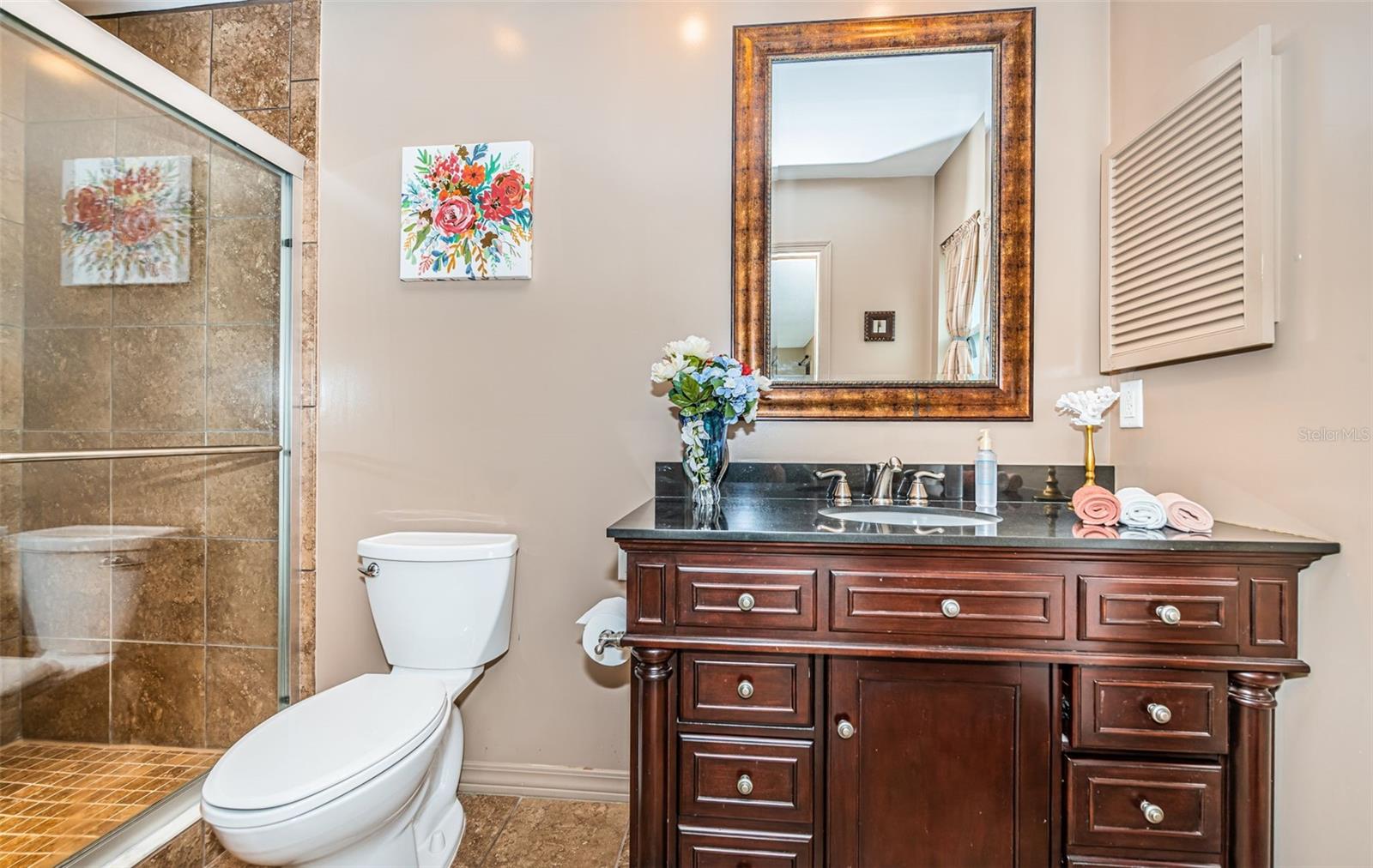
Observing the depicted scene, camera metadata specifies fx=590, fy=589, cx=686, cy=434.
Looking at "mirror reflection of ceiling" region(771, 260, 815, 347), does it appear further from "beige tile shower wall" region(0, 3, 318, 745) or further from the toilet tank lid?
"beige tile shower wall" region(0, 3, 318, 745)

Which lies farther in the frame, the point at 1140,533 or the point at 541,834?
the point at 541,834

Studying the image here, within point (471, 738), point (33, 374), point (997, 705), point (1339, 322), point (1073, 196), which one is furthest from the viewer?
point (471, 738)

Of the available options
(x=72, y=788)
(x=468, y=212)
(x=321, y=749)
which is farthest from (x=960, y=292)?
(x=72, y=788)

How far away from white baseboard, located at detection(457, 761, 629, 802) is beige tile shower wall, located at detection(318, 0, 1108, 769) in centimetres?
3

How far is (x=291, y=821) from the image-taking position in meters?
1.02

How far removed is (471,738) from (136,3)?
2.51m

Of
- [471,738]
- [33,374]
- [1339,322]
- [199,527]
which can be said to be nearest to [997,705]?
[1339,322]

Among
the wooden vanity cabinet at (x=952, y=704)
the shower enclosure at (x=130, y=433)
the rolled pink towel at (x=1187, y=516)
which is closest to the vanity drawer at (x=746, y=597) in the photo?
the wooden vanity cabinet at (x=952, y=704)

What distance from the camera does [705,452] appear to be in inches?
57.7

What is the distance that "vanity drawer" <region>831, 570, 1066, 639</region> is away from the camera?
1079 mm

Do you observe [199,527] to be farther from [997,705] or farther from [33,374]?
[997,705]

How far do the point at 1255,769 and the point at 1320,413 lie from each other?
2.06ft

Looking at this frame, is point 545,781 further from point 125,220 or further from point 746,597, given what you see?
point 125,220

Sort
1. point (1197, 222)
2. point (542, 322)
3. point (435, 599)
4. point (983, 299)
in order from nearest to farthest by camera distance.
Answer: point (1197, 222), point (435, 599), point (983, 299), point (542, 322)
